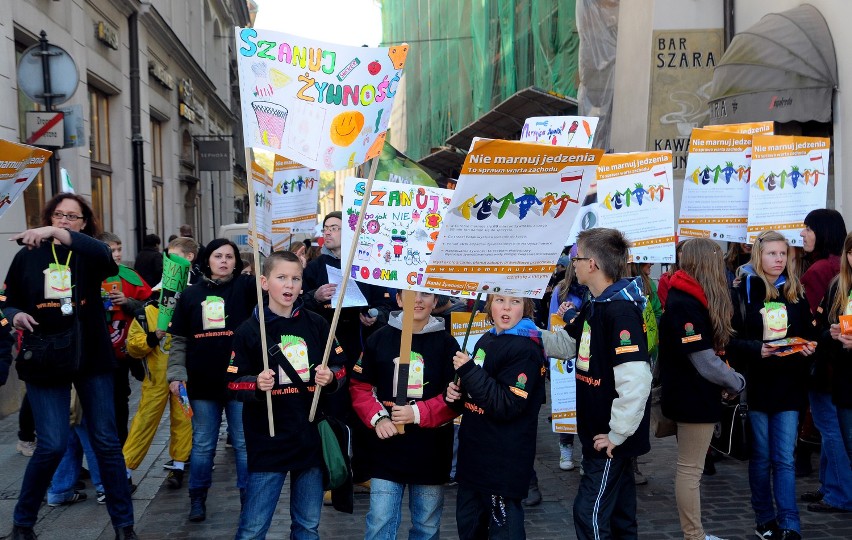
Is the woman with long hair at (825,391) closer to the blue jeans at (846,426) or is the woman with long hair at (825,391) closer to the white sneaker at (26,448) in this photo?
the blue jeans at (846,426)

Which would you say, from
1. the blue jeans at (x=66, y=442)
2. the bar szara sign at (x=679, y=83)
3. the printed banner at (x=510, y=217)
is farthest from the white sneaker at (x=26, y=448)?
the bar szara sign at (x=679, y=83)

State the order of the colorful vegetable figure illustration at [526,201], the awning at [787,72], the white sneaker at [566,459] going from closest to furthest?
the colorful vegetable figure illustration at [526,201], the white sneaker at [566,459], the awning at [787,72]

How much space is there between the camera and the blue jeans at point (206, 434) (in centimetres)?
593

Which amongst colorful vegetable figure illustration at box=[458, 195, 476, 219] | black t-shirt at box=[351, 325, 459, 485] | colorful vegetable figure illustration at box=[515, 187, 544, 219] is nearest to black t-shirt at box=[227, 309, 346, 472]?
black t-shirt at box=[351, 325, 459, 485]

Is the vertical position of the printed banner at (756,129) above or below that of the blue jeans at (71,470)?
above

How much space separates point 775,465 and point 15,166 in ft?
16.0

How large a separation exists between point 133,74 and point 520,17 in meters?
9.39

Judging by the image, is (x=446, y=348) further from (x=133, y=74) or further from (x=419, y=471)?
(x=133, y=74)

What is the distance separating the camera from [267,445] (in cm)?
439

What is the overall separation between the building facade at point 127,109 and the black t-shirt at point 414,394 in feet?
18.1

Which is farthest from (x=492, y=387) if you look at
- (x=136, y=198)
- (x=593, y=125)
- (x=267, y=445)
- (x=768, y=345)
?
(x=136, y=198)

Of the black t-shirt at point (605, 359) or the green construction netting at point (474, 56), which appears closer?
the black t-shirt at point (605, 359)

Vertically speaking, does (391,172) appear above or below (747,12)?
Result: below

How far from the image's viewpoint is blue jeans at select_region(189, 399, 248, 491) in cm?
593
